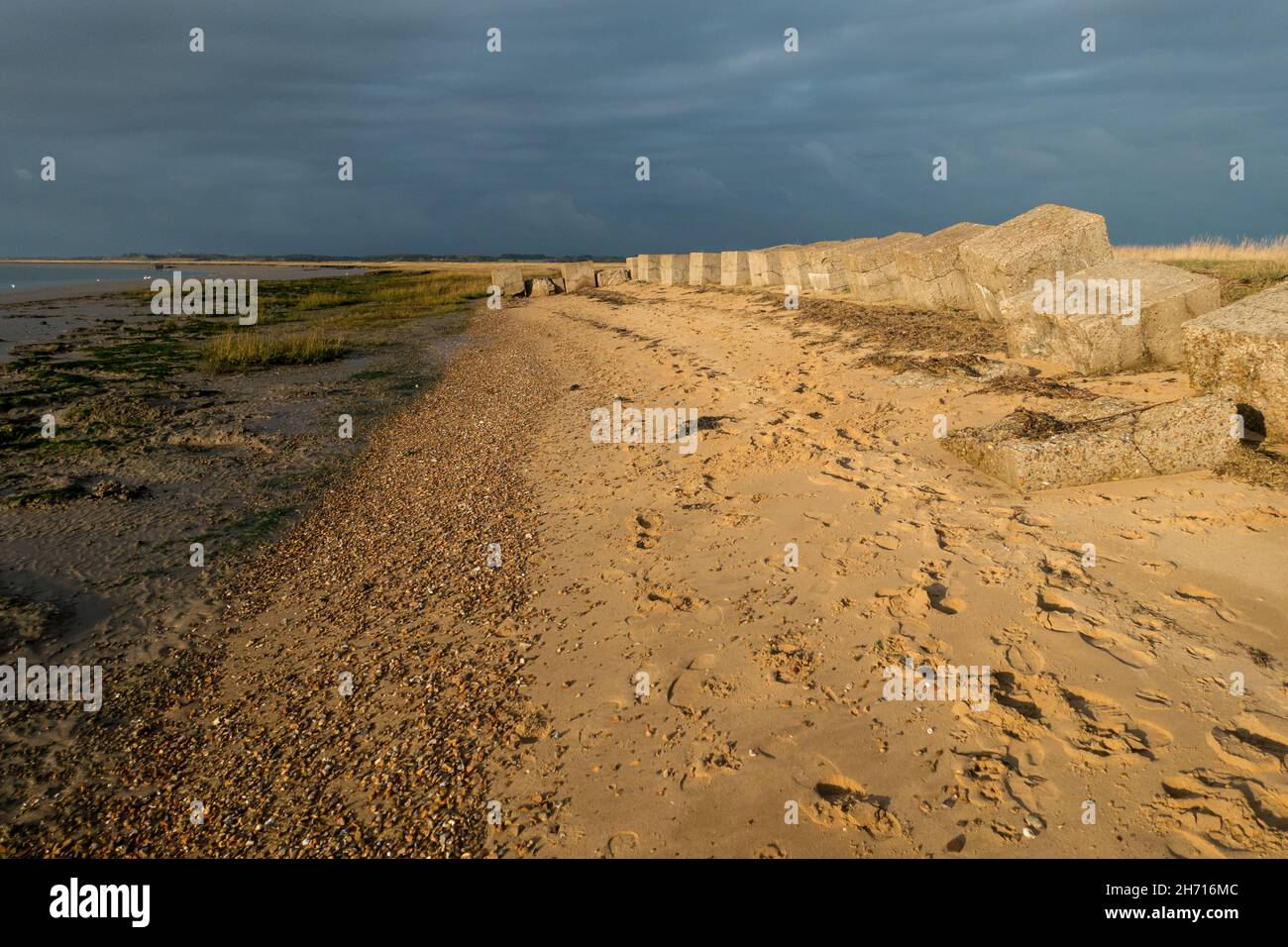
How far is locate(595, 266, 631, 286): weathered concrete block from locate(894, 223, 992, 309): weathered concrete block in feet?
62.9

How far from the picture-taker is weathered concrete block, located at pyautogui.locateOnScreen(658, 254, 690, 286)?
94.3 feet

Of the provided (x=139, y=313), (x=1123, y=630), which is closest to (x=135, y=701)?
(x=1123, y=630)

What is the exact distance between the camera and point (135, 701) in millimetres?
4703

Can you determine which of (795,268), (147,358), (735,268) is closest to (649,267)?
(735,268)

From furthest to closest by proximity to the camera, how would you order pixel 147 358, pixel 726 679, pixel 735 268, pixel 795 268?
1. pixel 735 268
2. pixel 795 268
3. pixel 147 358
4. pixel 726 679

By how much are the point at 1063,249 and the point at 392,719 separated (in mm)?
10366

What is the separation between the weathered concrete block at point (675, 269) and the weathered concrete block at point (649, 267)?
2.41 ft

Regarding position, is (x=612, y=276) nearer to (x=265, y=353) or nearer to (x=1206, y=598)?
(x=265, y=353)

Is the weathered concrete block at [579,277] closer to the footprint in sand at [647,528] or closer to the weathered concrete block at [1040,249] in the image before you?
the weathered concrete block at [1040,249]

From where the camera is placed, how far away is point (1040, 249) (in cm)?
1019

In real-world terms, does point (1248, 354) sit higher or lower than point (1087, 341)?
lower

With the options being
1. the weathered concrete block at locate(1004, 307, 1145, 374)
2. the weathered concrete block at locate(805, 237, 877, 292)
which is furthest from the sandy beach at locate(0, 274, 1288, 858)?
the weathered concrete block at locate(805, 237, 877, 292)

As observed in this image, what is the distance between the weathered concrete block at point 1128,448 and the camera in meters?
5.79

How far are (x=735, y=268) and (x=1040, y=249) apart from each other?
15039 mm
